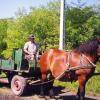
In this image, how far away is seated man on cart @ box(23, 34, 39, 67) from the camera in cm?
1040

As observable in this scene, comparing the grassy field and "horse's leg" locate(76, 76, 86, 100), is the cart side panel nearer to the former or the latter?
the grassy field

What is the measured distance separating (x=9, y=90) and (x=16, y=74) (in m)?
0.76

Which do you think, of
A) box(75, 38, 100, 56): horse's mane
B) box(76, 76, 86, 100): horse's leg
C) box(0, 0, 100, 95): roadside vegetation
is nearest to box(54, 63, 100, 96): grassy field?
box(76, 76, 86, 100): horse's leg

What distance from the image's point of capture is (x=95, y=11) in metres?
29.2

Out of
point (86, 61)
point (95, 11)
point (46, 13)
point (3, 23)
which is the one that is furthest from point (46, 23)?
point (86, 61)

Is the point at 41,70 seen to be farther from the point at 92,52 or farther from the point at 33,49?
the point at 92,52

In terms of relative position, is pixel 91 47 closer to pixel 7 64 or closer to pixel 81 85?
pixel 81 85

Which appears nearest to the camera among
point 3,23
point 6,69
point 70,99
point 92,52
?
point 92,52

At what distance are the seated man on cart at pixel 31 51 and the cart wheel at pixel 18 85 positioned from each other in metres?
0.60

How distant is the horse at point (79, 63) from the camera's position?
9.05 meters

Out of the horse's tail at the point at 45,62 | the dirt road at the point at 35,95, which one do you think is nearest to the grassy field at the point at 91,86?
the dirt road at the point at 35,95

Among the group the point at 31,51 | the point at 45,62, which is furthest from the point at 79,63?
the point at 31,51

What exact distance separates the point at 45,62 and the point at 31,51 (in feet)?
2.08

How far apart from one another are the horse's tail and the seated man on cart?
0.76ft
